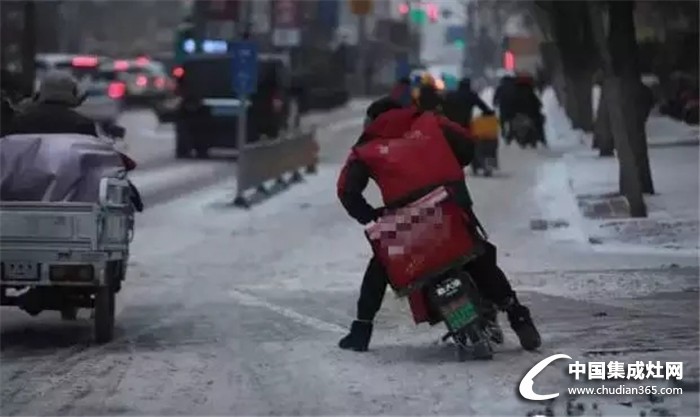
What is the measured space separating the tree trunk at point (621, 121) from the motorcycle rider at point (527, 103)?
17.0 meters

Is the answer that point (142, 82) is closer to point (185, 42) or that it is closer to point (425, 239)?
point (185, 42)

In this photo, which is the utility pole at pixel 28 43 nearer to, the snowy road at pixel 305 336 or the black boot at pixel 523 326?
the snowy road at pixel 305 336

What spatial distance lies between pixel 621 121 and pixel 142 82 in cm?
4398

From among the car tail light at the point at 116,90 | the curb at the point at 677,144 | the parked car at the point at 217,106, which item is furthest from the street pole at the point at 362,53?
the curb at the point at 677,144

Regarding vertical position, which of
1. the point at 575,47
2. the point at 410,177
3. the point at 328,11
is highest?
the point at 410,177

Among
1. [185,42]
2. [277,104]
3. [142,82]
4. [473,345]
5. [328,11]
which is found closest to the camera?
[473,345]

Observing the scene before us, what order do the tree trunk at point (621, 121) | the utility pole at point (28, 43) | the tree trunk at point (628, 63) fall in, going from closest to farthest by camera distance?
1. the tree trunk at point (621, 121)
2. the tree trunk at point (628, 63)
3. the utility pole at point (28, 43)

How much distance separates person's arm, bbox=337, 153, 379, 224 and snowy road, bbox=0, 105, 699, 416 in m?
0.99

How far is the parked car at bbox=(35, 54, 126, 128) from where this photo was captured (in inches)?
1882

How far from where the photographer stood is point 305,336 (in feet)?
43.7

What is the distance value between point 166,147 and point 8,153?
102 ft

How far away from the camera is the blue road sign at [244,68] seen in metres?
26.2

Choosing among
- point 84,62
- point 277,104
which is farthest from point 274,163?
point 84,62

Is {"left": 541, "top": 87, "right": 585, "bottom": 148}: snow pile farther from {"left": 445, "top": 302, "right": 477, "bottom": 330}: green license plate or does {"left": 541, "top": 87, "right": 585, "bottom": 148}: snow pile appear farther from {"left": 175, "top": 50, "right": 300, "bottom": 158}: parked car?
{"left": 445, "top": 302, "right": 477, "bottom": 330}: green license plate
